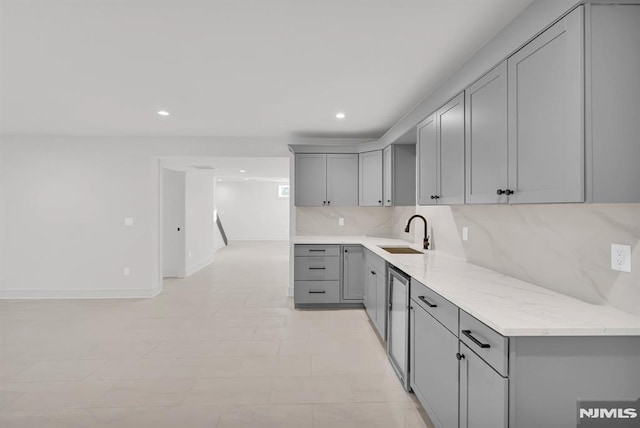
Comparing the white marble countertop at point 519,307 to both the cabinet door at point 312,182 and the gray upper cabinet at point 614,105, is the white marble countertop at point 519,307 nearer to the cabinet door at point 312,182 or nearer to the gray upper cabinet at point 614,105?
the gray upper cabinet at point 614,105

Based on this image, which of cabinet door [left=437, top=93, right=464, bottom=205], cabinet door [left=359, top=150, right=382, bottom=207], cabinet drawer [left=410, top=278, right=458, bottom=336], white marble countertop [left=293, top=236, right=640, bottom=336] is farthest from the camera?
cabinet door [left=359, top=150, right=382, bottom=207]

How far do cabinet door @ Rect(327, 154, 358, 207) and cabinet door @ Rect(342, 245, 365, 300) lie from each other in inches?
32.4

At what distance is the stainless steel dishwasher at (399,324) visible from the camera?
2.53 metres

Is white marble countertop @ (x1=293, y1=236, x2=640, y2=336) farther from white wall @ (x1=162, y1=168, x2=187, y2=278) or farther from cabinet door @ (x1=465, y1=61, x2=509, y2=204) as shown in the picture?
white wall @ (x1=162, y1=168, x2=187, y2=278)

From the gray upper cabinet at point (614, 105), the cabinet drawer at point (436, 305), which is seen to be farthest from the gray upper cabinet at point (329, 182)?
the gray upper cabinet at point (614, 105)

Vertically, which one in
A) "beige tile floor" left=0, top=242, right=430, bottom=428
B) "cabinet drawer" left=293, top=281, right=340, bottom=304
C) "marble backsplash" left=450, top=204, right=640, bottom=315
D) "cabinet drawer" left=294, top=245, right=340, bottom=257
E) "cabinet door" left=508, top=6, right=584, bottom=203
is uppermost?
"cabinet door" left=508, top=6, right=584, bottom=203

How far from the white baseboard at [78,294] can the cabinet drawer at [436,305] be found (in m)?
4.55

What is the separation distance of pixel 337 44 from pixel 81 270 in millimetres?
5273

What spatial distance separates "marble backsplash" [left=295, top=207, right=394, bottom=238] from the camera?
5445 millimetres

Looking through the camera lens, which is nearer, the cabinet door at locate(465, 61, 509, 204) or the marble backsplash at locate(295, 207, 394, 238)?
the cabinet door at locate(465, 61, 509, 204)

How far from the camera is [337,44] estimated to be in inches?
91.7

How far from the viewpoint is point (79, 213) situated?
526 cm

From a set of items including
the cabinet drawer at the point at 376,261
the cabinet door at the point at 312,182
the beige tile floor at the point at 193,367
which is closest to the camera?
the beige tile floor at the point at 193,367

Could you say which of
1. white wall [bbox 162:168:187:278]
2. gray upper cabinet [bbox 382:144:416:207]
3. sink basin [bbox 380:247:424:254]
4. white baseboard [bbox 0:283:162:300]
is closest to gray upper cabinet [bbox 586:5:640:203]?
sink basin [bbox 380:247:424:254]
